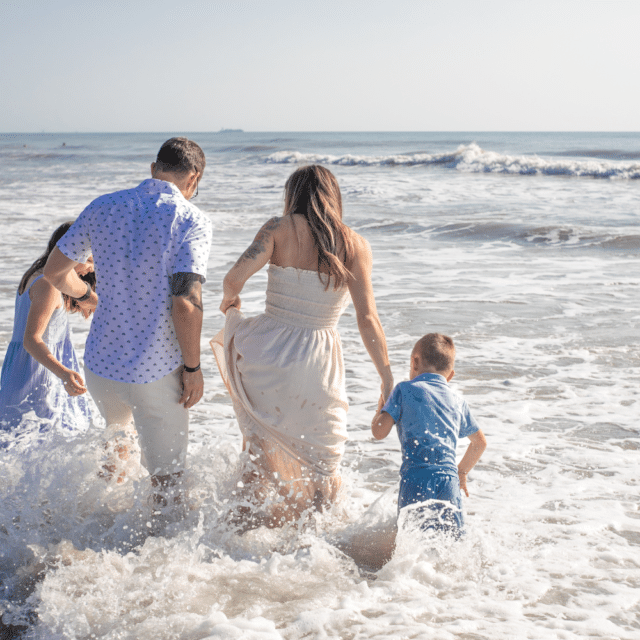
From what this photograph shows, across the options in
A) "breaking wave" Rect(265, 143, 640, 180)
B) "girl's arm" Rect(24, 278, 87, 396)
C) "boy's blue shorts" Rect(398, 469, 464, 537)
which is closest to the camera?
"boy's blue shorts" Rect(398, 469, 464, 537)

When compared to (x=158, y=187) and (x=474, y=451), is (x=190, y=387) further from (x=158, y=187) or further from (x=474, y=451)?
(x=474, y=451)

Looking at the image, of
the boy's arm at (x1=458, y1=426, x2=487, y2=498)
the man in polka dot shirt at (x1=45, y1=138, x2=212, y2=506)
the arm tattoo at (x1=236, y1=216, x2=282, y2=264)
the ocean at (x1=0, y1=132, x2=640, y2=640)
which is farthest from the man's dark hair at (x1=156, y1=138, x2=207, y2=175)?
the boy's arm at (x1=458, y1=426, x2=487, y2=498)

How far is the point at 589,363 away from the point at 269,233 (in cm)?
396

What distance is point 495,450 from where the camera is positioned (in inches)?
169

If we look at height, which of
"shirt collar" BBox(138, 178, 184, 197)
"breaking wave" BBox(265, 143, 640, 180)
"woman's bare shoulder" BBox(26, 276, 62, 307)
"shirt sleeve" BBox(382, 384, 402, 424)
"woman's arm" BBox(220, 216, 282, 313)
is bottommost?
"shirt sleeve" BBox(382, 384, 402, 424)

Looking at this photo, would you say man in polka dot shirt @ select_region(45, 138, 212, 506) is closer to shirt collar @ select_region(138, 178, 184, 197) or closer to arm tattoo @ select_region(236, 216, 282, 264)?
shirt collar @ select_region(138, 178, 184, 197)

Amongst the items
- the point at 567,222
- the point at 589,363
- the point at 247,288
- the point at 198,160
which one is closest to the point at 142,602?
the point at 198,160

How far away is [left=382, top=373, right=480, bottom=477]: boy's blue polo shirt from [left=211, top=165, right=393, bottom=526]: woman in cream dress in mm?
208

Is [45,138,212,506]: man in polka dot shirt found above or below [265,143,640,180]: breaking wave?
below

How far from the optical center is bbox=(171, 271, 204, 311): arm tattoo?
8.21 feet

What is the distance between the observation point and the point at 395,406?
285 centimetres

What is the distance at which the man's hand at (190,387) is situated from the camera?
8.57ft

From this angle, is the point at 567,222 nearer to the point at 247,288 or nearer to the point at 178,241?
the point at 247,288

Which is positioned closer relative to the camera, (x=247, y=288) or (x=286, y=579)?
(x=286, y=579)
